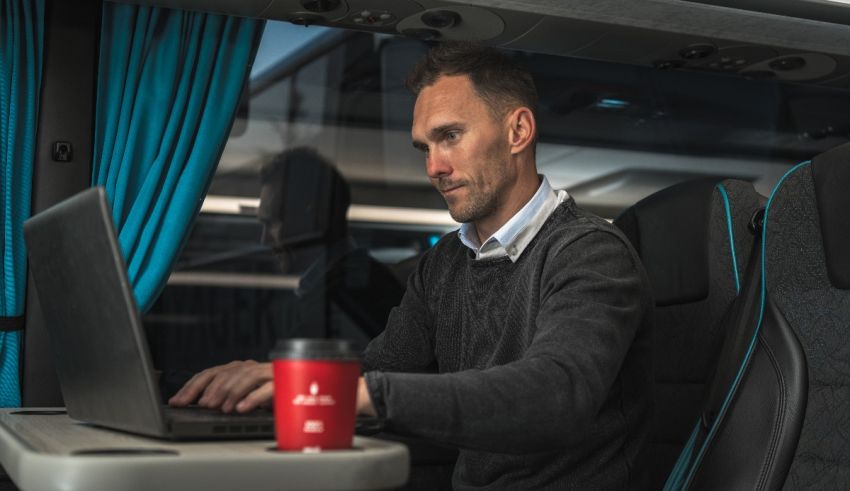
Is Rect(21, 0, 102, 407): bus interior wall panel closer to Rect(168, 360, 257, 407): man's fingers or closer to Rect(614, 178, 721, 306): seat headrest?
Rect(168, 360, 257, 407): man's fingers

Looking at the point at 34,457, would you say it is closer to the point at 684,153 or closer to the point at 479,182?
the point at 479,182

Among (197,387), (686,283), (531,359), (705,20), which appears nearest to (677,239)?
(686,283)

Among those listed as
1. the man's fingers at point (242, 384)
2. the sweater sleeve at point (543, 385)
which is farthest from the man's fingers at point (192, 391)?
the sweater sleeve at point (543, 385)

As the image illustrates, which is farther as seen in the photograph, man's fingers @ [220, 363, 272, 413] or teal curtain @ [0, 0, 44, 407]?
teal curtain @ [0, 0, 44, 407]

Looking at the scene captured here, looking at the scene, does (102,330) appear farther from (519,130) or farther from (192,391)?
(519,130)

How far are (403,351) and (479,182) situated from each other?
39cm

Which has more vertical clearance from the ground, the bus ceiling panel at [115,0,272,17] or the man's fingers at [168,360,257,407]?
the bus ceiling panel at [115,0,272,17]

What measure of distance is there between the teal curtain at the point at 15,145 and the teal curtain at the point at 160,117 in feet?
0.49

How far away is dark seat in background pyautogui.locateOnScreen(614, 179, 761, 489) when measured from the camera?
1.96 meters

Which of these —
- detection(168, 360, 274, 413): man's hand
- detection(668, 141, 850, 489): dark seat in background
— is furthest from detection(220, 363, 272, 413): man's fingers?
detection(668, 141, 850, 489): dark seat in background

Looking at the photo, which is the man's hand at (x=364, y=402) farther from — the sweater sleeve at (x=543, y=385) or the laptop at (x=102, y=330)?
the laptop at (x=102, y=330)

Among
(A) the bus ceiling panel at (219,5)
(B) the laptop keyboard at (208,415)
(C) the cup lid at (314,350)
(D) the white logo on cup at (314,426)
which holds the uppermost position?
(A) the bus ceiling panel at (219,5)

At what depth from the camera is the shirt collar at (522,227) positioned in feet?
5.86

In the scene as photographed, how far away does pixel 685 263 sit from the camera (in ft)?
6.75
